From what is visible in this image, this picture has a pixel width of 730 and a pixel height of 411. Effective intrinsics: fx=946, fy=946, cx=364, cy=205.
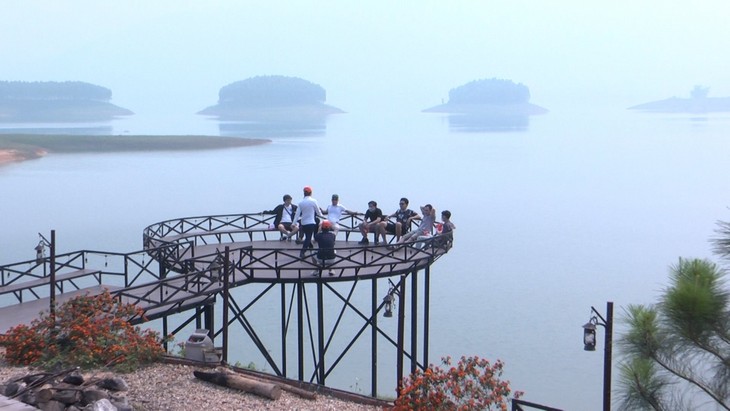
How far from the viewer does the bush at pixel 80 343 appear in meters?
14.3

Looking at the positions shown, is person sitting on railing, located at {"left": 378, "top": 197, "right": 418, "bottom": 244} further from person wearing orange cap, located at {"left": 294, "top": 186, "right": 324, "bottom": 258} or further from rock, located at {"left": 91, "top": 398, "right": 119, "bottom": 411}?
rock, located at {"left": 91, "top": 398, "right": 119, "bottom": 411}

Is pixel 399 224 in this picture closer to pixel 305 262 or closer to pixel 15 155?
pixel 305 262

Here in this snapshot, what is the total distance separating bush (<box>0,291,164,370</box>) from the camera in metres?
14.3

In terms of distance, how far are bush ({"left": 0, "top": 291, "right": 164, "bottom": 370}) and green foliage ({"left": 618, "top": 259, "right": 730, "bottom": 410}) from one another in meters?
7.39

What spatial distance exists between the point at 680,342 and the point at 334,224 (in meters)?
12.2

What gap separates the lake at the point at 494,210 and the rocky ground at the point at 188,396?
4.37 m

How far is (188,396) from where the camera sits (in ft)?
42.5

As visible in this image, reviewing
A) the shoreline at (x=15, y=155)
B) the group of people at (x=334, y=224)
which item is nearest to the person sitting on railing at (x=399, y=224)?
the group of people at (x=334, y=224)

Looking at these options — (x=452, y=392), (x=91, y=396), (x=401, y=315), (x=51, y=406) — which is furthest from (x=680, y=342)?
(x=401, y=315)

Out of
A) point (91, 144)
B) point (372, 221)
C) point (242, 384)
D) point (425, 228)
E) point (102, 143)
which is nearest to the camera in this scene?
point (242, 384)

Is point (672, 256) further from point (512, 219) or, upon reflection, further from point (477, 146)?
point (477, 146)

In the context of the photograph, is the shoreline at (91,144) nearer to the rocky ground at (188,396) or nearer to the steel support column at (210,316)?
the steel support column at (210,316)

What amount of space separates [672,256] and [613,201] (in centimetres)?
2255

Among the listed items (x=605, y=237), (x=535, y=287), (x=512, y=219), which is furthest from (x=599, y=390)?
(x=512, y=219)
